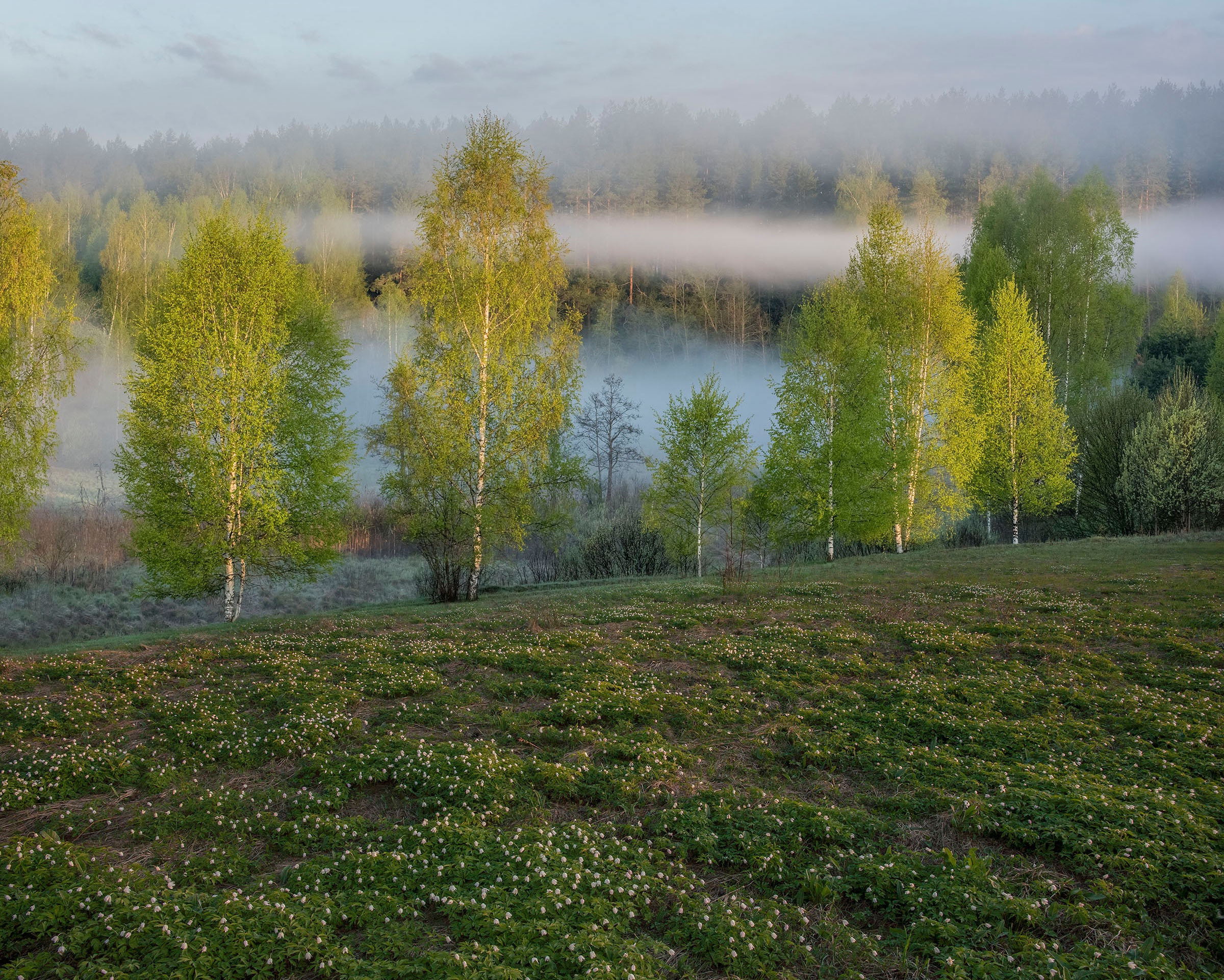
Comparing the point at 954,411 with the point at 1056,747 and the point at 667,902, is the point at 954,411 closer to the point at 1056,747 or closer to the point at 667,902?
the point at 1056,747

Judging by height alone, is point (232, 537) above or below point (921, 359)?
below

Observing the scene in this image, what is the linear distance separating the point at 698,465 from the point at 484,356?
42.6 feet

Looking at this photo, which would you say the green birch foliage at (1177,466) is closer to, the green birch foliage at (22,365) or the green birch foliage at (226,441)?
the green birch foliage at (226,441)

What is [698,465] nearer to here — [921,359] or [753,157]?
[921,359]

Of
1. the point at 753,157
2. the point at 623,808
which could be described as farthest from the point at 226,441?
the point at 753,157

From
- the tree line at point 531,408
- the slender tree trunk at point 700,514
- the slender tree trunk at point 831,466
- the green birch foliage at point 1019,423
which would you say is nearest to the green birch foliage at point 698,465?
the slender tree trunk at point 700,514

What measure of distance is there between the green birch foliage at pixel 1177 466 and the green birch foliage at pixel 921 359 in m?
9.80

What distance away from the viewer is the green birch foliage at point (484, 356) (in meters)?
25.9

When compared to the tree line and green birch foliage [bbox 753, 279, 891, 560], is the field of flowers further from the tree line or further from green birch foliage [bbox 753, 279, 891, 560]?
green birch foliage [bbox 753, 279, 891, 560]

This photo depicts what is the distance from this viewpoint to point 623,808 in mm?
7445

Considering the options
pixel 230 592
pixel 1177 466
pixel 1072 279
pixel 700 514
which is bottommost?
pixel 230 592

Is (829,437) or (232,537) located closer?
(232,537)

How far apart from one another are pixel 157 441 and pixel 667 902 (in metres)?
23.1

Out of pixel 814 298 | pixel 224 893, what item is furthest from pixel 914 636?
pixel 814 298
